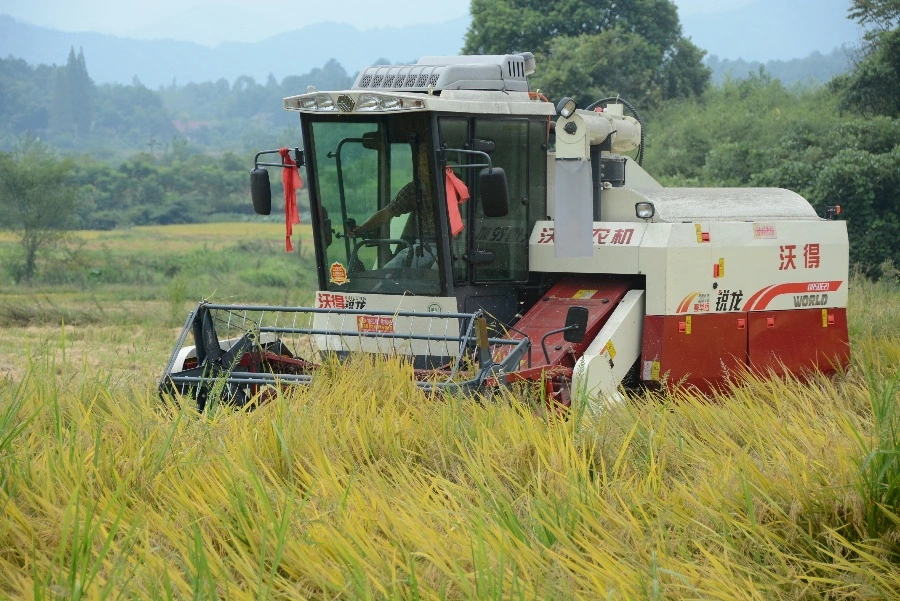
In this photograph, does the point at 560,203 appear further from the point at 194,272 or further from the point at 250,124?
the point at 250,124

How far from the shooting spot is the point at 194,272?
3194 cm

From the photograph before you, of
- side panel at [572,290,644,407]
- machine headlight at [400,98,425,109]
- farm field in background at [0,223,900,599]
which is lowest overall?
side panel at [572,290,644,407]

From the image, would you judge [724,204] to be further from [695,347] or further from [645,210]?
[695,347]

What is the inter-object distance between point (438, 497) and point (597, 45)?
28.0 m

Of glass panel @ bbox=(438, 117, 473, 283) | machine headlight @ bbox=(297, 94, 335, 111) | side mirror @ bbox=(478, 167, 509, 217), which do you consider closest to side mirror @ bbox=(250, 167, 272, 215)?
machine headlight @ bbox=(297, 94, 335, 111)

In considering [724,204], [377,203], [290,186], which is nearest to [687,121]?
[724,204]

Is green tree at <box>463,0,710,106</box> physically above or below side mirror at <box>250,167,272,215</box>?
above

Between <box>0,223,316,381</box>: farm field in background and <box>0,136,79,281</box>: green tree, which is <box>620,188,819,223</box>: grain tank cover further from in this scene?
<box>0,136,79,281</box>: green tree

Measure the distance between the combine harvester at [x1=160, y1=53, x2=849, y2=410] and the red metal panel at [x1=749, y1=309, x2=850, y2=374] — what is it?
15 mm

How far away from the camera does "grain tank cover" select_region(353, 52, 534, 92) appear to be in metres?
8.26

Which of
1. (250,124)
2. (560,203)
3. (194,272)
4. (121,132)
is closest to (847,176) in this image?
(560,203)

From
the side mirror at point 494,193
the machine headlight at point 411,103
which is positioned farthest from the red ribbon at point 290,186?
the side mirror at point 494,193

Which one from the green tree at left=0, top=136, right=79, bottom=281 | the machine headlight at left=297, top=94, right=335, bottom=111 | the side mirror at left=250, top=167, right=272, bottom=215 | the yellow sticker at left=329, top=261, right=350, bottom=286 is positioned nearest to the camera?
the machine headlight at left=297, top=94, right=335, bottom=111

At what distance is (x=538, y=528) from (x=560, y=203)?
14.6 ft
